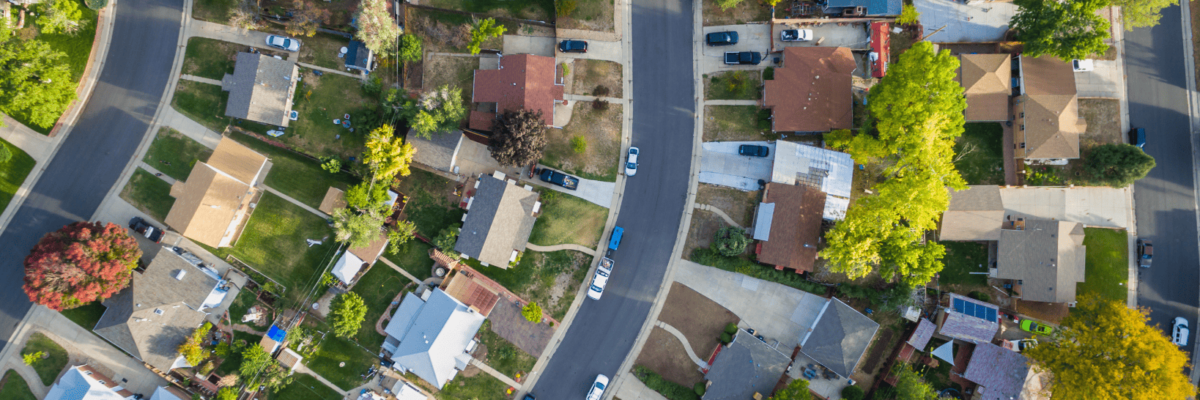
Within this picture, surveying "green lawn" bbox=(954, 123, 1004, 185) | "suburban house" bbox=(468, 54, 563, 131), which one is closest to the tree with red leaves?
"suburban house" bbox=(468, 54, 563, 131)

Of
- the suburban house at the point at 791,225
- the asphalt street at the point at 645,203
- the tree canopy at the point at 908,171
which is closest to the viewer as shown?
the tree canopy at the point at 908,171

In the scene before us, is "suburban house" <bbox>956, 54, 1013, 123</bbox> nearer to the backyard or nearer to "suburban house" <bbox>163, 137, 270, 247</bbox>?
the backyard

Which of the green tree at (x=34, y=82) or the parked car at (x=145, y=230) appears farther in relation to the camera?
the parked car at (x=145, y=230)

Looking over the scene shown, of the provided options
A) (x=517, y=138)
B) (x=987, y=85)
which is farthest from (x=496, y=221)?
(x=987, y=85)

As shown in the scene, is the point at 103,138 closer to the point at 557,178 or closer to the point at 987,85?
the point at 557,178

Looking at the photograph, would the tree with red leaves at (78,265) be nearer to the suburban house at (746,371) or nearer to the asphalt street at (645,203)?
the asphalt street at (645,203)

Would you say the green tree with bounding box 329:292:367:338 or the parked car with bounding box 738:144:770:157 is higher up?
the parked car with bounding box 738:144:770:157

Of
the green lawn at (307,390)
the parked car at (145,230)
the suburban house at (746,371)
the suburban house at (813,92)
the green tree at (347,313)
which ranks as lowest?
the green lawn at (307,390)

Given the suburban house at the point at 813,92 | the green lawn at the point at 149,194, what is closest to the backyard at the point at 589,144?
the suburban house at the point at 813,92
